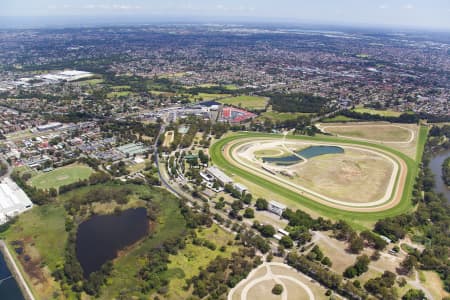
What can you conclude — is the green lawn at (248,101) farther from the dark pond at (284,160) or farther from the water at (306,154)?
the dark pond at (284,160)

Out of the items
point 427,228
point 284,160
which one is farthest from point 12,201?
point 427,228

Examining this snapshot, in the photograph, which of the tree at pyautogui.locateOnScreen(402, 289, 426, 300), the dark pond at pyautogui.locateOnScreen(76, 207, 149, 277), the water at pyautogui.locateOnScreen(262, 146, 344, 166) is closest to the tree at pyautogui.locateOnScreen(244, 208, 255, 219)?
the dark pond at pyautogui.locateOnScreen(76, 207, 149, 277)

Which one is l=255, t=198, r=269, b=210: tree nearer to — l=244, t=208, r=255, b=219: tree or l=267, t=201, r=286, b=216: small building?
l=267, t=201, r=286, b=216: small building

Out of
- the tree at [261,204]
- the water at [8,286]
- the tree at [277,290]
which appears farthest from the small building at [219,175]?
the water at [8,286]

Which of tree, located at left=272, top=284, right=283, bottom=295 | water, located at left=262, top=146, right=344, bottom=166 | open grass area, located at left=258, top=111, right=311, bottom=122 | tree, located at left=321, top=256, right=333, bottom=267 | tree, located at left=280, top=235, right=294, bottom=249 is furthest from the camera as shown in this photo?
open grass area, located at left=258, top=111, right=311, bottom=122

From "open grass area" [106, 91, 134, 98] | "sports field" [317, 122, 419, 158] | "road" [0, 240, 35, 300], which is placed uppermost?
"open grass area" [106, 91, 134, 98]

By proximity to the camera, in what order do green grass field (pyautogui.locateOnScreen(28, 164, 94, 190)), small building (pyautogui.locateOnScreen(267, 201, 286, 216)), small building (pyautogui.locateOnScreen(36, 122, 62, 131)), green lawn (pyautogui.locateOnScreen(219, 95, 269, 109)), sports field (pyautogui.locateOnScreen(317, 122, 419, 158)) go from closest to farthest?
small building (pyautogui.locateOnScreen(267, 201, 286, 216)) → green grass field (pyautogui.locateOnScreen(28, 164, 94, 190)) → sports field (pyautogui.locateOnScreen(317, 122, 419, 158)) → small building (pyautogui.locateOnScreen(36, 122, 62, 131)) → green lawn (pyautogui.locateOnScreen(219, 95, 269, 109))
